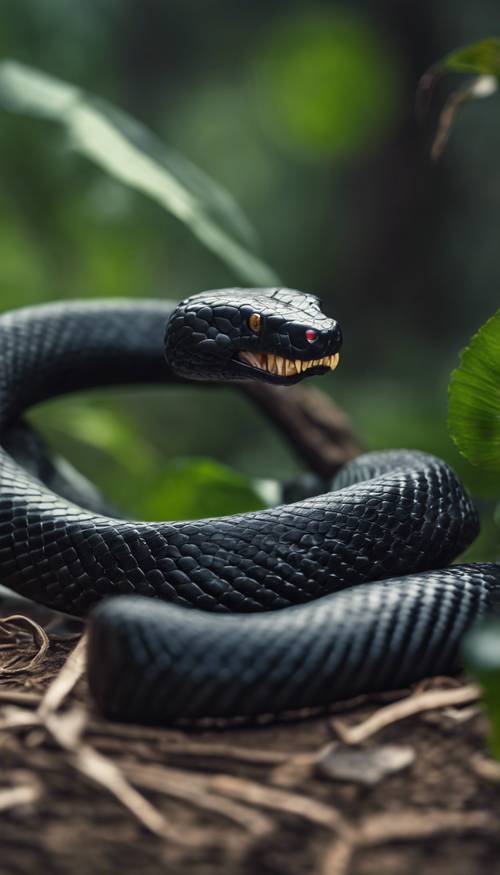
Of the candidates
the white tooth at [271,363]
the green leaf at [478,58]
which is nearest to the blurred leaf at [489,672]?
the white tooth at [271,363]

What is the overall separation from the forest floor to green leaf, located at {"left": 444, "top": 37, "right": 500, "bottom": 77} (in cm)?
244

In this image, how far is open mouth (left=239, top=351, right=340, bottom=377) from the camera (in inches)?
134

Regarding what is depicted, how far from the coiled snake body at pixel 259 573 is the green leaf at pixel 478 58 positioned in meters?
1.10

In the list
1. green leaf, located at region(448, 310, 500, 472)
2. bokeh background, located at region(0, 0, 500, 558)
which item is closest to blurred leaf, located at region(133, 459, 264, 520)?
green leaf, located at region(448, 310, 500, 472)

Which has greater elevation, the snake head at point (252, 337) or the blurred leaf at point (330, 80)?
the blurred leaf at point (330, 80)

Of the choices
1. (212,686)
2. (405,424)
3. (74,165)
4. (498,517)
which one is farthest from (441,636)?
(405,424)

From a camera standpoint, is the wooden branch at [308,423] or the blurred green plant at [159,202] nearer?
the blurred green plant at [159,202]

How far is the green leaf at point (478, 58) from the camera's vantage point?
3785 mm

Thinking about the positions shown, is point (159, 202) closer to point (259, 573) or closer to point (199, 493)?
point (199, 493)

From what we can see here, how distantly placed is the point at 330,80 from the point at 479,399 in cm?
774

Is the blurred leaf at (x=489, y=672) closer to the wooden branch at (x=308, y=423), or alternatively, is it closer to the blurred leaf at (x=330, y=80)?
the wooden branch at (x=308, y=423)

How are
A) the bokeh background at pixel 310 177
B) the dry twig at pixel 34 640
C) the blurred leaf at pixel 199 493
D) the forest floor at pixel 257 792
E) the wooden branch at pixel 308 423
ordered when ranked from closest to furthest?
the forest floor at pixel 257 792 < the dry twig at pixel 34 640 < the blurred leaf at pixel 199 493 < the wooden branch at pixel 308 423 < the bokeh background at pixel 310 177

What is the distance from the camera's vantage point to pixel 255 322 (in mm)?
3574

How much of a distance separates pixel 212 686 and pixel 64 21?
7.39m
